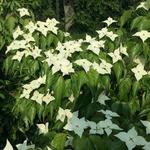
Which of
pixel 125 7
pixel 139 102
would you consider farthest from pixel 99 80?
pixel 125 7

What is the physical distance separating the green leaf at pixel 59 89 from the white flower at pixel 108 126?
0.41 m

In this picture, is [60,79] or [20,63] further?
[20,63]

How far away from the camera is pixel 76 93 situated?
3.55 m

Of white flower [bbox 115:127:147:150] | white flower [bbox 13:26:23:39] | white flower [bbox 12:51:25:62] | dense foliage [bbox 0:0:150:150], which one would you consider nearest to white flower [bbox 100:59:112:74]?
dense foliage [bbox 0:0:150:150]

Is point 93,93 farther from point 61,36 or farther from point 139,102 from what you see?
point 61,36

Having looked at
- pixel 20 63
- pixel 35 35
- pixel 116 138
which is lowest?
pixel 116 138

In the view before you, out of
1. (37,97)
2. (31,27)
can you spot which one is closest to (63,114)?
(37,97)

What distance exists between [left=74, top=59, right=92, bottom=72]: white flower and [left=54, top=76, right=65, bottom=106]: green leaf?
0.63ft

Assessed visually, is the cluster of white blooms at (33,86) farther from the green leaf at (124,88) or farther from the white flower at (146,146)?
the white flower at (146,146)

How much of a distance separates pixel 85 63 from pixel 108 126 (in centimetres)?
59

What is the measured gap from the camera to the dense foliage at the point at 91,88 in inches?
130

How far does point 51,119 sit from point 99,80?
1.92 feet

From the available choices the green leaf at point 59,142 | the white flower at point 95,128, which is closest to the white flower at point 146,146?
the white flower at point 95,128

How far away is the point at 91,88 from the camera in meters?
3.55
